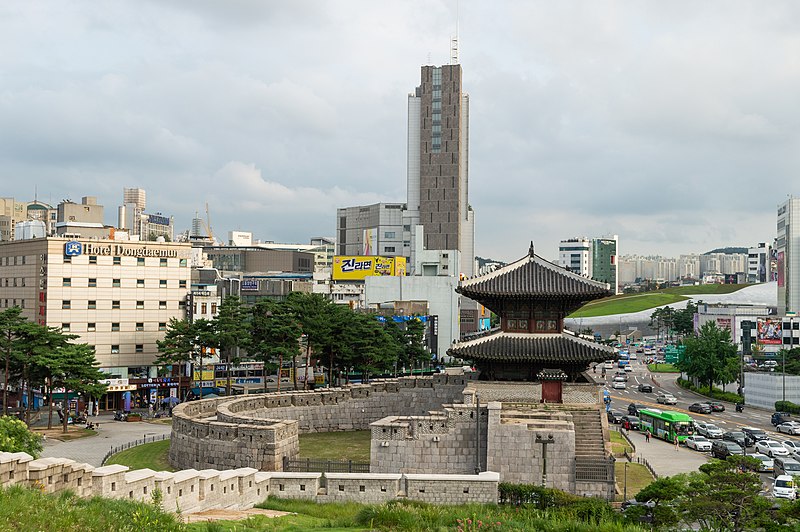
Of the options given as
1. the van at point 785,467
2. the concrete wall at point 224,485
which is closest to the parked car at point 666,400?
the van at point 785,467

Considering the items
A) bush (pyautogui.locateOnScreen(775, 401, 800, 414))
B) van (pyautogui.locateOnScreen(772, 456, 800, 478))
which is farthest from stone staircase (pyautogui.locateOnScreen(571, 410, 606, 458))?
bush (pyautogui.locateOnScreen(775, 401, 800, 414))

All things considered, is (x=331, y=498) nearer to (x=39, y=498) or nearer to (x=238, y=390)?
(x=39, y=498)

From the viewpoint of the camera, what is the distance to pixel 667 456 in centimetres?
4994

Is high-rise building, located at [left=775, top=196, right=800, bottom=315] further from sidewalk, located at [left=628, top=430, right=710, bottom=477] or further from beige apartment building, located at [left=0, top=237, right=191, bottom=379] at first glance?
beige apartment building, located at [left=0, top=237, right=191, bottom=379]

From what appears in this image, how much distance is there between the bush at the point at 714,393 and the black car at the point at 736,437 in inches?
996

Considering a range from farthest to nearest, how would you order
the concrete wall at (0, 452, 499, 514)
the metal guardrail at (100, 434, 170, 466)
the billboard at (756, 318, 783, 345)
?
the billboard at (756, 318, 783, 345), the metal guardrail at (100, 434, 170, 466), the concrete wall at (0, 452, 499, 514)

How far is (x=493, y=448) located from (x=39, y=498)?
21.9m

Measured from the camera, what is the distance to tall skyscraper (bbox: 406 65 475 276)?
152125 mm

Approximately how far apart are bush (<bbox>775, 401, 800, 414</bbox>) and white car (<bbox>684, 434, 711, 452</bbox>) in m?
22.8

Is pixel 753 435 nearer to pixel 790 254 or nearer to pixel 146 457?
pixel 146 457

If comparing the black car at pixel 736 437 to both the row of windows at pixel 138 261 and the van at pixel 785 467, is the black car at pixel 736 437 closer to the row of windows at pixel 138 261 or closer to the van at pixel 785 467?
the van at pixel 785 467

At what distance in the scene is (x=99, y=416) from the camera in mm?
68625

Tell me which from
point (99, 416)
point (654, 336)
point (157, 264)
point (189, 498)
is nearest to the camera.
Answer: point (189, 498)

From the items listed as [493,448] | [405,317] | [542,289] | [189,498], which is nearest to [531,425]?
[493,448]
